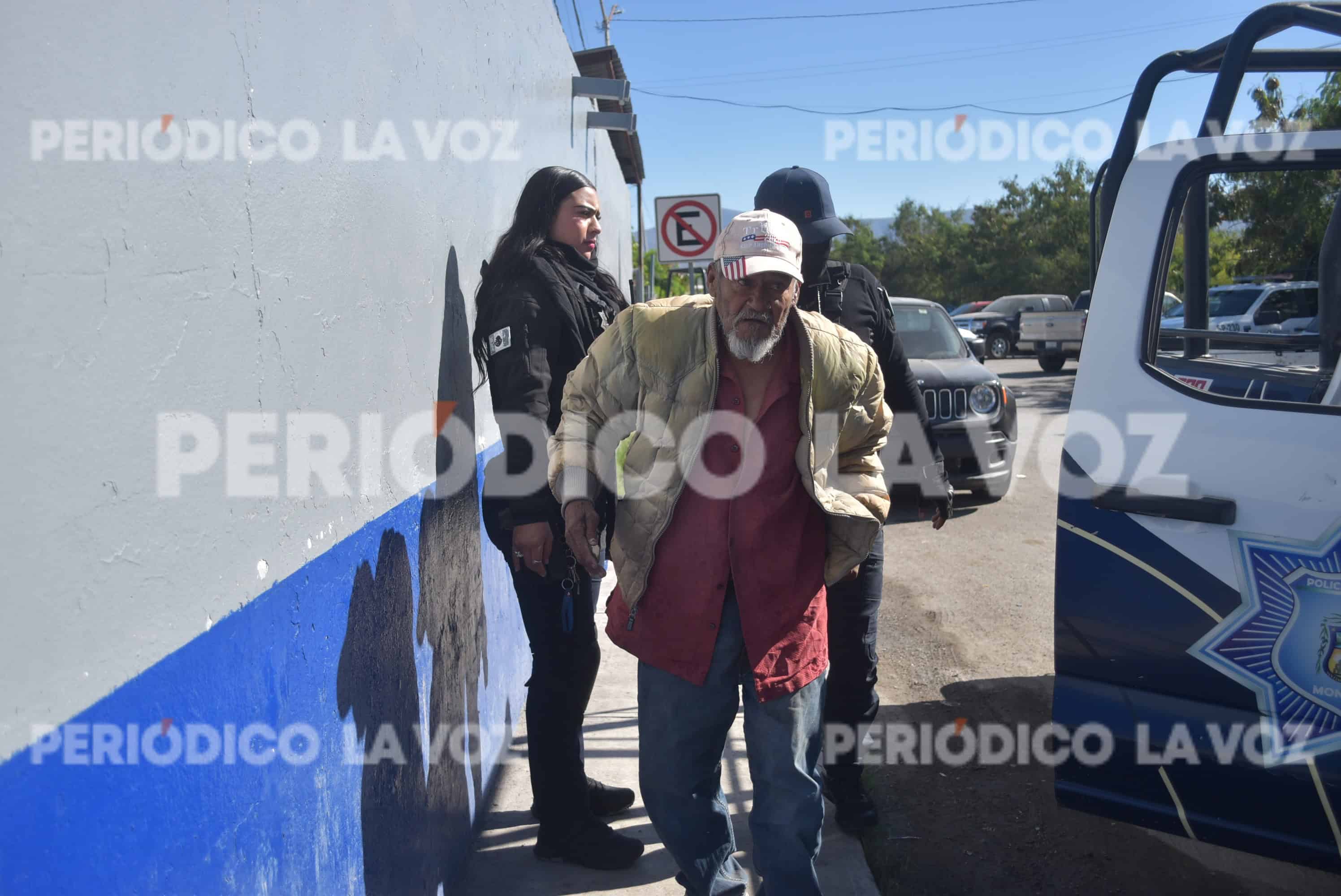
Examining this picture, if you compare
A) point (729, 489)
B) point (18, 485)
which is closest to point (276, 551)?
point (18, 485)

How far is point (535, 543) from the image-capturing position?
263 centimetres

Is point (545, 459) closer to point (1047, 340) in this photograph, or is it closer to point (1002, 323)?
point (1047, 340)

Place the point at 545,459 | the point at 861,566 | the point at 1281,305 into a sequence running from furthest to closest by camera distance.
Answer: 1. the point at 1281,305
2. the point at 861,566
3. the point at 545,459

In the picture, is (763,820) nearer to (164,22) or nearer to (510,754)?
(510,754)

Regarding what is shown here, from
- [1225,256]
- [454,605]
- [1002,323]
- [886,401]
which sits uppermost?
[1002,323]

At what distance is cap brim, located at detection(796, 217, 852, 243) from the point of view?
121 inches

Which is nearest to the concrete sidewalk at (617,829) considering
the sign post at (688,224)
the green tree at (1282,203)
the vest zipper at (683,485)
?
the vest zipper at (683,485)

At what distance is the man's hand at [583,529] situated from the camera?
239 centimetres

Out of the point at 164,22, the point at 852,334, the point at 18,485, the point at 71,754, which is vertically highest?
the point at 164,22

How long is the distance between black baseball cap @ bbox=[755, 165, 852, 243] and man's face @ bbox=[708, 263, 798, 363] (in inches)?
32.4

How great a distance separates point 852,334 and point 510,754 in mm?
2208

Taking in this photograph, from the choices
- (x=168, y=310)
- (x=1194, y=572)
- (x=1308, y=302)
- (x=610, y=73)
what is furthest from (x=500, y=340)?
(x=610, y=73)

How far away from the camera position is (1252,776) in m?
2.35

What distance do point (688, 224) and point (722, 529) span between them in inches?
350
